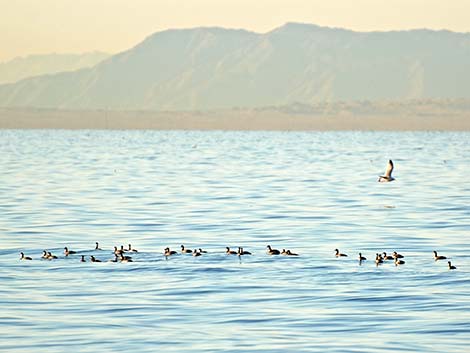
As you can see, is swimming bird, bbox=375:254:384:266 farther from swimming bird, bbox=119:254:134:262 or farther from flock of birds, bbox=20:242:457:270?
swimming bird, bbox=119:254:134:262

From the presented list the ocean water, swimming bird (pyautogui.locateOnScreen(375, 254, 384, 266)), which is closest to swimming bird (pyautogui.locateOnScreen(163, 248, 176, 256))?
the ocean water

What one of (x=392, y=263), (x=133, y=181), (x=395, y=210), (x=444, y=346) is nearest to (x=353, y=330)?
(x=444, y=346)

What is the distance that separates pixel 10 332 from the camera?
1000 inches

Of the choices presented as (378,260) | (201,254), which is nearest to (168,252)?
(201,254)

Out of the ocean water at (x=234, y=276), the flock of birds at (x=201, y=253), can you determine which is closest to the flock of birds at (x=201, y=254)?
the flock of birds at (x=201, y=253)

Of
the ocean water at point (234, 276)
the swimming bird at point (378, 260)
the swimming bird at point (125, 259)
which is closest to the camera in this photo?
the ocean water at point (234, 276)

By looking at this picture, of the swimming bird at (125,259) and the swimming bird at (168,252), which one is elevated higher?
the swimming bird at (168,252)

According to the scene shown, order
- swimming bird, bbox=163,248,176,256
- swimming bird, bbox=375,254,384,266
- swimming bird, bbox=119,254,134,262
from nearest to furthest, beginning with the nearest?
swimming bird, bbox=375,254,384,266
swimming bird, bbox=119,254,134,262
swimming bird, bbox=163,248,176,256

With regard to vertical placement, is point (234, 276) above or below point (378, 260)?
below

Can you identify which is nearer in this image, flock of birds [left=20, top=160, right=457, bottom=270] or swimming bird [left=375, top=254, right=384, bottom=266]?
swimming bird [left=375, top=254, right=384, bottom=266]

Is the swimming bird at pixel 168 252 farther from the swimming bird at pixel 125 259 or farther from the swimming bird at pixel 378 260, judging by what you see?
the swimming bird at pixel 378 260

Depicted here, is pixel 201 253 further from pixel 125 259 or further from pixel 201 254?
pixel 125 259

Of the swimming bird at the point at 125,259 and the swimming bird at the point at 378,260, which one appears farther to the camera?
the swimming bird at the point at 125,259

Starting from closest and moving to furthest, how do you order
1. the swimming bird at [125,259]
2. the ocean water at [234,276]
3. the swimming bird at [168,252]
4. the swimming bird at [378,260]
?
the ocean water at [234,276], the swimming bird at [378,260], the swimming bird at [125,259], the swimming bird at [168,252]
